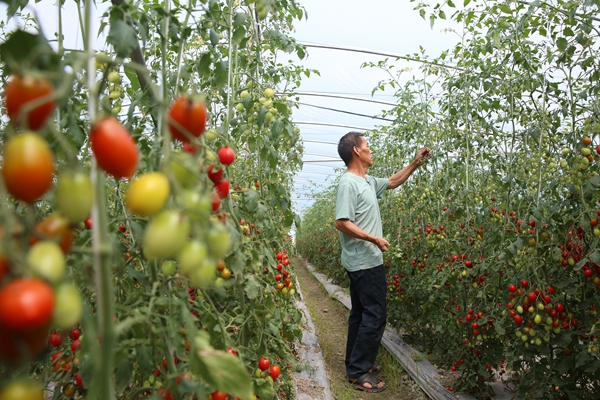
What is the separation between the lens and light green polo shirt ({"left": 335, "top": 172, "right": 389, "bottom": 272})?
319cm

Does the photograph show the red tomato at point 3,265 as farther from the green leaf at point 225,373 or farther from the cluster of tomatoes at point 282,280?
the cluster of tomatoes at point 282,280

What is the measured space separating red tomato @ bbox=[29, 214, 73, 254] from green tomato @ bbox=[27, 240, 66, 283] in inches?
1.3

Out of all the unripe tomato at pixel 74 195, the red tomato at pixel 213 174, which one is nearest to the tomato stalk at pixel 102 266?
the unripe tomato at pixel 74 195

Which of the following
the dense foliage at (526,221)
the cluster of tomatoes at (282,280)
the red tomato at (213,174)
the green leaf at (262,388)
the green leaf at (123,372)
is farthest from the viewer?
the cluster of tomatoes at (282,280)

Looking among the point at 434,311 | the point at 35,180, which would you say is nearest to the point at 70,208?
the point at 35,180

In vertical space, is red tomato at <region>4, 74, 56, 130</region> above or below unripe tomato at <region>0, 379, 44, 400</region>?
above

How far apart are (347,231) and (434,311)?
1.07m

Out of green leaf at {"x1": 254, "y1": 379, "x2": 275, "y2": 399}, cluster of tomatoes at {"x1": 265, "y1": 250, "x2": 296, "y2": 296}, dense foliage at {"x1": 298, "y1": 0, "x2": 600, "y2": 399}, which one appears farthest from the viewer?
cluster of tomatoes at {"x1": 265, "y1": 250, "x2": 296, "y2": 296}

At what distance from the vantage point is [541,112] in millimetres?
2299

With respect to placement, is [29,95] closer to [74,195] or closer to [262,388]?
[74,195]

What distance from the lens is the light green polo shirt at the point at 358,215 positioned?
3.19 meters

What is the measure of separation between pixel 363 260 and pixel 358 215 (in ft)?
1.10

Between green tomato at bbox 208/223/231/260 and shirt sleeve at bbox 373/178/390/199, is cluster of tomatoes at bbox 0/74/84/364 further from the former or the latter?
shirt sleeve at bbox 373/178/390/199

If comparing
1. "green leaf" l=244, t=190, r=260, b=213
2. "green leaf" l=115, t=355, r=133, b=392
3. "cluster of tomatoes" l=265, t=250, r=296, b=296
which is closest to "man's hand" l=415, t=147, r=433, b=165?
"cluster of tomatoes" l=265, t=250, r=296, b=296
